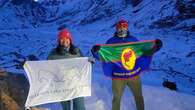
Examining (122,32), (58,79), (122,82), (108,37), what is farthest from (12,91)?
(108,37)

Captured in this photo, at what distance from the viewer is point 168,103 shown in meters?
8.14

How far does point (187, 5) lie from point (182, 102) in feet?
166

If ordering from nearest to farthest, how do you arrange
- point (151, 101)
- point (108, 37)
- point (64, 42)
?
point (64, 42)
point (151, 101)
point (108, 37)

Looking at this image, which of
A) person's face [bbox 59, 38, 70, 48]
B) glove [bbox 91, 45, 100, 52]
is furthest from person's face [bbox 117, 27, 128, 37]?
person's face [bbox 59, 38, 70, 48]

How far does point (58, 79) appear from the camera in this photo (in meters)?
7.14

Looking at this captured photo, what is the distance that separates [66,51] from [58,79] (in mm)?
563

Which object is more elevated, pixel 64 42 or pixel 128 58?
pixel 64 42

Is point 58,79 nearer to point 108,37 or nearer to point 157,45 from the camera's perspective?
point 157,45

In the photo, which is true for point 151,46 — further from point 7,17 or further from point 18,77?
point 7,17

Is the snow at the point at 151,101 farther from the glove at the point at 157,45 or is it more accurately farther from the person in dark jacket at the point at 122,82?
the glove at the point at 157,45

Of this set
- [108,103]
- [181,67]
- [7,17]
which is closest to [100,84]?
[108,103]

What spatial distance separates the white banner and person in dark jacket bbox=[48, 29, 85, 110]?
82 millimetres

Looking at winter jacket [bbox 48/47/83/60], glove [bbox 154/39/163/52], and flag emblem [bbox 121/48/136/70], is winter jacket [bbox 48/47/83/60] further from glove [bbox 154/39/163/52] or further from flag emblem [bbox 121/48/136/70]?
glove [bbox 154/39/163/52]

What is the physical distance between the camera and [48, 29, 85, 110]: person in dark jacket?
6.76m
